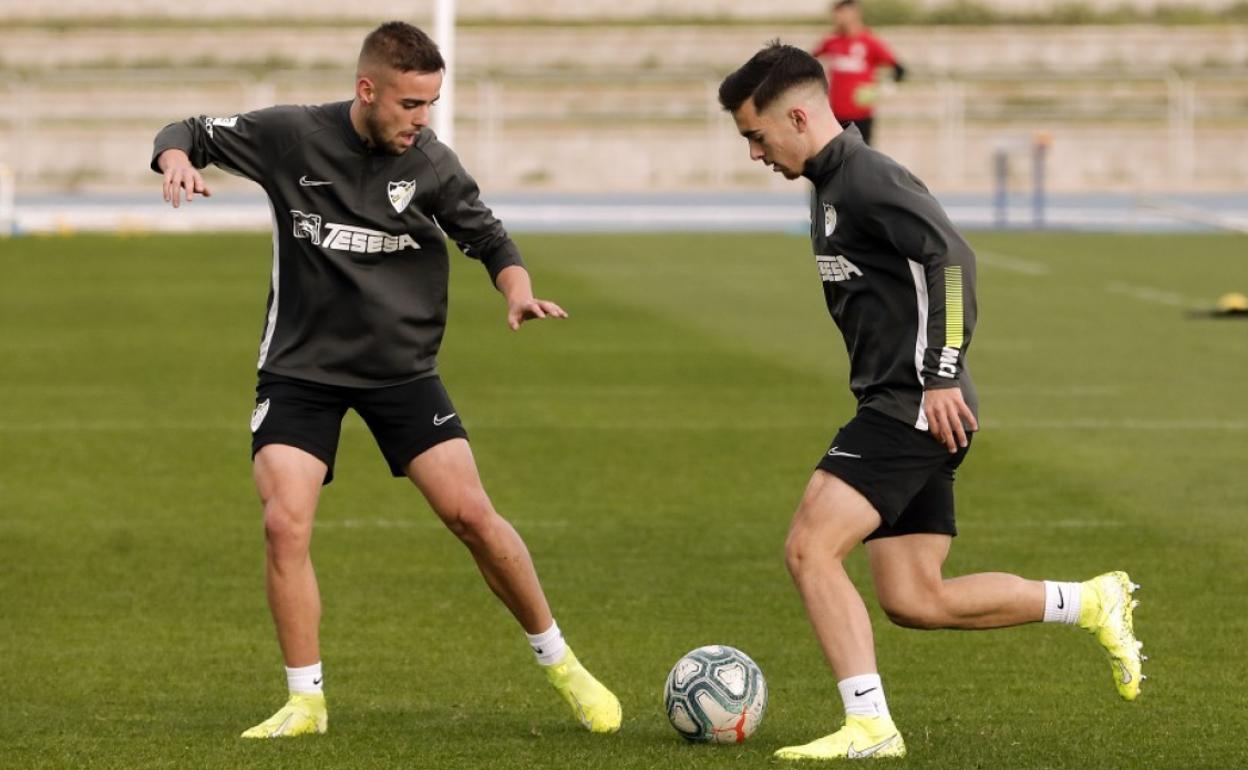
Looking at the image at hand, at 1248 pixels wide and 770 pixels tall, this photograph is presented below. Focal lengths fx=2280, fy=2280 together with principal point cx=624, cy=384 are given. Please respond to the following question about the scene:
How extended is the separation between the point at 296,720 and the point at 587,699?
0.83 m

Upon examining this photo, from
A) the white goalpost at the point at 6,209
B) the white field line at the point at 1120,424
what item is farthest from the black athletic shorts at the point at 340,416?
the white goalpost at the point at 6,209

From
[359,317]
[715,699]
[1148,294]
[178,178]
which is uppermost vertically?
[178,178]

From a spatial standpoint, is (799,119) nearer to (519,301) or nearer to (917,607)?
(519,301)

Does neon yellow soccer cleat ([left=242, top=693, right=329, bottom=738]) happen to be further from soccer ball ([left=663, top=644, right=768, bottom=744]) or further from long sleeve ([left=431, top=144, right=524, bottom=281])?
long sleeve ([left=431, top=144, right=524, bottom=281])

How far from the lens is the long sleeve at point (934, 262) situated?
19.1 feet

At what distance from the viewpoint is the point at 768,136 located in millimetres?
6012

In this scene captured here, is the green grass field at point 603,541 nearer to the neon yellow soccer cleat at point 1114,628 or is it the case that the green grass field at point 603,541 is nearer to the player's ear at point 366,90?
the neon yellow soccer cleat at point 1114,628

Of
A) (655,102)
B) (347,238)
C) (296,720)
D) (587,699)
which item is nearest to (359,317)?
(347,238)

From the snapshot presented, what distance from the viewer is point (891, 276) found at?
5980 mm

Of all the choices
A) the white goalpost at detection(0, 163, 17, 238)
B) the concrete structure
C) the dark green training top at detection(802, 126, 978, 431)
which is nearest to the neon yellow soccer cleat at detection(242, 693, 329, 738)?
the dark green training top at detection(802, 126, 978, 431)

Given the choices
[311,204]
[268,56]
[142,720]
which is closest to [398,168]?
[311,204]

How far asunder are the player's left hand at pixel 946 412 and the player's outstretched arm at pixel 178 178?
2.06 m

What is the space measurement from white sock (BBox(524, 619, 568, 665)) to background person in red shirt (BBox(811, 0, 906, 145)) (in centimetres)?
1958

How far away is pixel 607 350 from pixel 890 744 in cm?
1163
